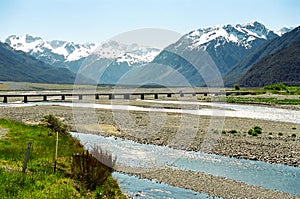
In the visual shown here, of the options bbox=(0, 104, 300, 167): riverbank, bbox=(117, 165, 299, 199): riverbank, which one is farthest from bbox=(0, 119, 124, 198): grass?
bbox=(0, 104, 300, 167): riverbank

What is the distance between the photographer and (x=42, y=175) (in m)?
A: 16.1

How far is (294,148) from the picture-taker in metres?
31.5

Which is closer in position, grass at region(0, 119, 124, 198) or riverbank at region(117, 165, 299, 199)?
grass at region(0, 119, 124, 198)

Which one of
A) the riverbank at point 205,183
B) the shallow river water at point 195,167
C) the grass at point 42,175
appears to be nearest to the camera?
the grass at point 42,175

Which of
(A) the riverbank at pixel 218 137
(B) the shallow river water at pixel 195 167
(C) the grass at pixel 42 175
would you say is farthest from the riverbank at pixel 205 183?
(A) the riverbank at pixel 218 137

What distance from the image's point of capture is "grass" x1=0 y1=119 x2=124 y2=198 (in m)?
13.8

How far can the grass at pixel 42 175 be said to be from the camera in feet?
45.3

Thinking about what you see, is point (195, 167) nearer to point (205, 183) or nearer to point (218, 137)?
point (205, 183)

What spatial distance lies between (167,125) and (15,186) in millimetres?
34603

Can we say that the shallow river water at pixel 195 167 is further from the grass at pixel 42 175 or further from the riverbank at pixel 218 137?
the grass at pixel 42 175

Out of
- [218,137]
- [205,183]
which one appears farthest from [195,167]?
[218,137]

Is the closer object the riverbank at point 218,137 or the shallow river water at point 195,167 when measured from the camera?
the shallow river water at point 195,167

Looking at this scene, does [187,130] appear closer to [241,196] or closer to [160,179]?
[160,179]

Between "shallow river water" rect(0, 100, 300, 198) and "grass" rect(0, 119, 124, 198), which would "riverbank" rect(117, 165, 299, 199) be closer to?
"shallow river water" rect(0, 100, 300, 198)
